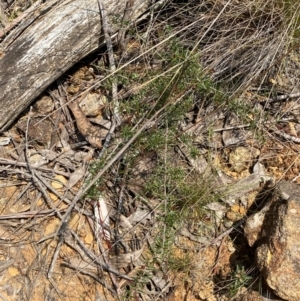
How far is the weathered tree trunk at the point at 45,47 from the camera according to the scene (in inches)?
86.3

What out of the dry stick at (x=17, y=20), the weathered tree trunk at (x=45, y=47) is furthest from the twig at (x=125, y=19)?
the dry stick at (x=17, y=20)

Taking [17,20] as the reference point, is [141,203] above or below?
below

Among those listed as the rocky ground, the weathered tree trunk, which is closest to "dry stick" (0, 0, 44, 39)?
the weathered tree trunk

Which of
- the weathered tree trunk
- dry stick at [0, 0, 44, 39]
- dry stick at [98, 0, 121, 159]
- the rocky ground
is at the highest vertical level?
dry stick at [0, 0, 44, 39]

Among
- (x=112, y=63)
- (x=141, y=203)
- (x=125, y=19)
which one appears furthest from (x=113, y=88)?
(x=141, y=203)

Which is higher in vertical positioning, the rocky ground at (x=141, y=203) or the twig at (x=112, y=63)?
the twig at (x=112, y=63)

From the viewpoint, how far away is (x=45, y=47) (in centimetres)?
220

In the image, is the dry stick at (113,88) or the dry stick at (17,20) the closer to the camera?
the dry stick at (113,88)

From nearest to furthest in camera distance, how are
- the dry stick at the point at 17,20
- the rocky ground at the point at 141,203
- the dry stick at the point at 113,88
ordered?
the rocky ground at the point at 141,203 → the dry stick at the point at 113,88 → the dry stick at the point at 17,20

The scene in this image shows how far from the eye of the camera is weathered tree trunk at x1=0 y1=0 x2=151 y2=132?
2.19 m

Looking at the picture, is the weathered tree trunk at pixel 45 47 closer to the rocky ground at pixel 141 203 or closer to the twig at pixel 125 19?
the twig at pixel 125 19

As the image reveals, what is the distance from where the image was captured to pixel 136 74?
7.47ft

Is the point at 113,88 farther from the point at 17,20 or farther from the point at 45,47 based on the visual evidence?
the point at 17,20

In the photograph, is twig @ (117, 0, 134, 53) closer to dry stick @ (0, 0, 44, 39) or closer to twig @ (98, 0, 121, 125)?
twig @ (98, 0, 121, 125)
